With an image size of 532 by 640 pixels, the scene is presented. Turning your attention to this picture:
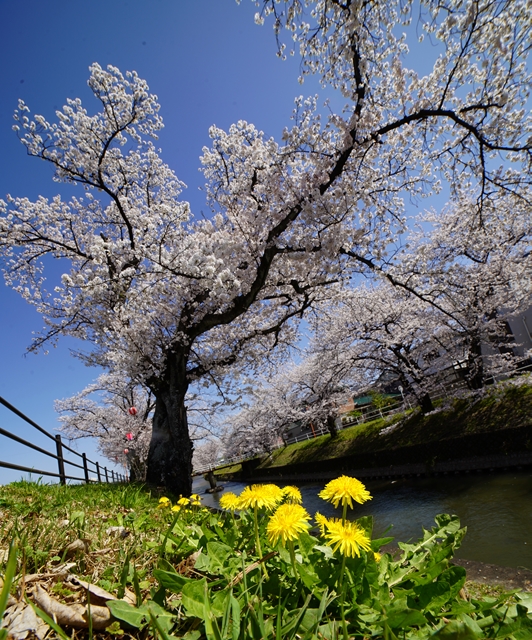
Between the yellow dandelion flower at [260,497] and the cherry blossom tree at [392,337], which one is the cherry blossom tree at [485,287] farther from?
the yellow dandelion flower at [260,497]

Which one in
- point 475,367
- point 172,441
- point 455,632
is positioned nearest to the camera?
point 455,632

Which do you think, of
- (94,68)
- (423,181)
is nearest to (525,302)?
(423,181)

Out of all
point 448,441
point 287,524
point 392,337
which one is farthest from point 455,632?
point 392,337

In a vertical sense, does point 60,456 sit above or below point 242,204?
below

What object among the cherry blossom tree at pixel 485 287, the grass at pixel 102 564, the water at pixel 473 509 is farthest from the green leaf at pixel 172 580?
the cherry blossom tree at pixel 485 287

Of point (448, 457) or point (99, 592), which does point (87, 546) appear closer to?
point (99, 592)

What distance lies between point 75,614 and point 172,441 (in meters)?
7.71

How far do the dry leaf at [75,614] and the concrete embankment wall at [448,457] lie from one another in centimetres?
1163

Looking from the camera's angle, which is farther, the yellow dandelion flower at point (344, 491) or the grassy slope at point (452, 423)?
the grassy slope at point (452, 423)

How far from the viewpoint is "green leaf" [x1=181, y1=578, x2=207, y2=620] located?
81 centimetres

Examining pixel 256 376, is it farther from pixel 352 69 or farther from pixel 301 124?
pixel 352 69

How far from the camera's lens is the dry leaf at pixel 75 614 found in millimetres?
915

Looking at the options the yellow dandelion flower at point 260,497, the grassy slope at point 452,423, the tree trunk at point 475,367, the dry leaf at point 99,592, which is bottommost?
the grassy slope at point 452,423

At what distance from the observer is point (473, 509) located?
24.6ft
